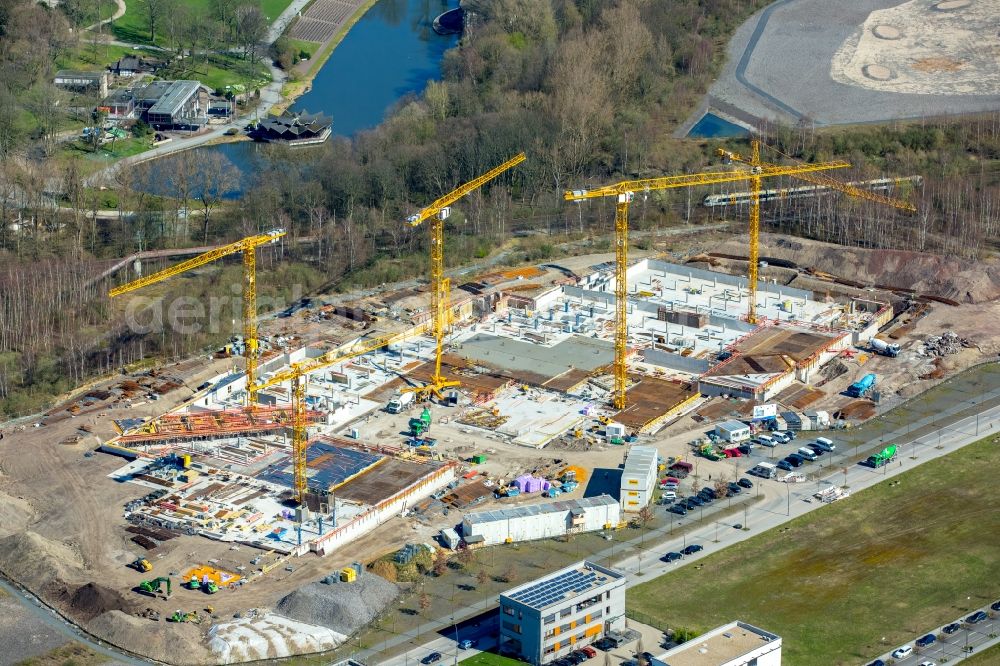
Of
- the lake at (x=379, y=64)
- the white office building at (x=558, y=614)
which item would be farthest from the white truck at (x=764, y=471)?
the lake at (x=379, y=64)

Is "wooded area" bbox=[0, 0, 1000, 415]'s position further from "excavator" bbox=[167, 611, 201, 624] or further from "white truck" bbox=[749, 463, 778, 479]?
"white truck" bbox=[749, 463, 778, 479]

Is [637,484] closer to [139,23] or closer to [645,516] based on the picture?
[645,516]

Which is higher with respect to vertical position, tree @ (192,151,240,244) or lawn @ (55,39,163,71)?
lawn @ (55,39,163,71)

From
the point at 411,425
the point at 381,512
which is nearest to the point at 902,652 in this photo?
the point at 381,512

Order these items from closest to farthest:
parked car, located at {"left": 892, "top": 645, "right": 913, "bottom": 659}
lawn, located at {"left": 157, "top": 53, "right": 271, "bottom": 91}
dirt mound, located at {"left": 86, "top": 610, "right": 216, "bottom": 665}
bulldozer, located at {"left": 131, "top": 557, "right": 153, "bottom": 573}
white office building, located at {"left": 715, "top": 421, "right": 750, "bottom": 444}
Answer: parked car, located at {"left": 892, "top": 645, "right": 913, "bottom": 659}, dirt mound, located at {"left": 86, "top": 610, "right": 216, "bottom": 665}, bulldozer, located at {"left": 131, "top": 557, "right": 153, "bottom": 573}, white office building, located at {"left": 715, "top": 421, "right": 750, "bottom": 444}, lawn, located at {"left": 157, "top": 53, "right": 271, "bottom": 91}

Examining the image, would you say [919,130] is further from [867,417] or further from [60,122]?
[60,122]

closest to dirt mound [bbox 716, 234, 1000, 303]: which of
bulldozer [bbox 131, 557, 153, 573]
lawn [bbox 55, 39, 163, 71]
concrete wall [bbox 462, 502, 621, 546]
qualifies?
concrete wall [bbox 462, 502, 621, 546]

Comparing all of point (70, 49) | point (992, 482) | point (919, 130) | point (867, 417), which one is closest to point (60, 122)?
point (70, 49)

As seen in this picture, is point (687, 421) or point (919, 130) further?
point (919, 130)
